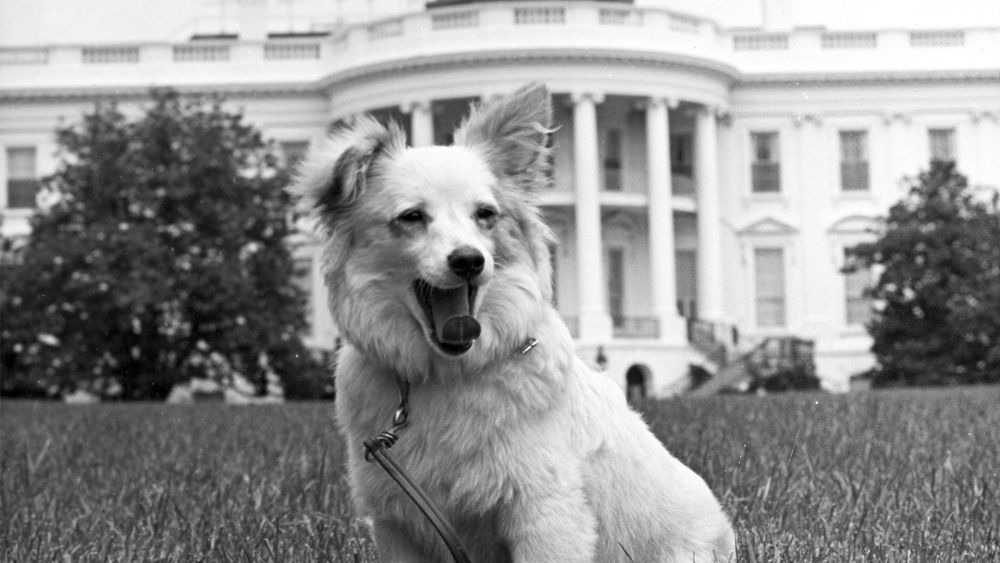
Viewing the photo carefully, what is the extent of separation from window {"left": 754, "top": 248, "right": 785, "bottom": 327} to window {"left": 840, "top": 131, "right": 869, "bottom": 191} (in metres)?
2.95

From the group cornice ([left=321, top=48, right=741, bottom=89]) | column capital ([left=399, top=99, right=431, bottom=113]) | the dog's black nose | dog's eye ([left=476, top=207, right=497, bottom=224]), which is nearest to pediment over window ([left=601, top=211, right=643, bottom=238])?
cornice ([left=321, top=48, right=741, bottom=89])

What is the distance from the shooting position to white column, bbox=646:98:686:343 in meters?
39.6

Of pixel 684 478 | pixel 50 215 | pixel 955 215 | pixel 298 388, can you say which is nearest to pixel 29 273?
pixel 50 215

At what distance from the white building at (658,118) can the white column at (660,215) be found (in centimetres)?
6

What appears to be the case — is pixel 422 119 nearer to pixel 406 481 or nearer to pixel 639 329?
pixel 639 329

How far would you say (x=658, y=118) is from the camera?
133 ft

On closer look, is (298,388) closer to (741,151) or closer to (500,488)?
(741,151)

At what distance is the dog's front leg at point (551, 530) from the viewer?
3.40m

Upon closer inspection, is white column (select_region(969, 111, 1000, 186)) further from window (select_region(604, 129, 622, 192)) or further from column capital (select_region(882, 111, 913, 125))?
window (select_region(604, 129, 622, 192))

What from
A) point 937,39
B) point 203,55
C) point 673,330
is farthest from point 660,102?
point 203,55

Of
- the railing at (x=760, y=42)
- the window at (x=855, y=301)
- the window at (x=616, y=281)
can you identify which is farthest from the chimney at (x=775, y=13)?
the window at (x=616, y=281)

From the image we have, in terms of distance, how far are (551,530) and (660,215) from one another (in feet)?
121

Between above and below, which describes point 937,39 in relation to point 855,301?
above

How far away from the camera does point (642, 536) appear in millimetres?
3721
